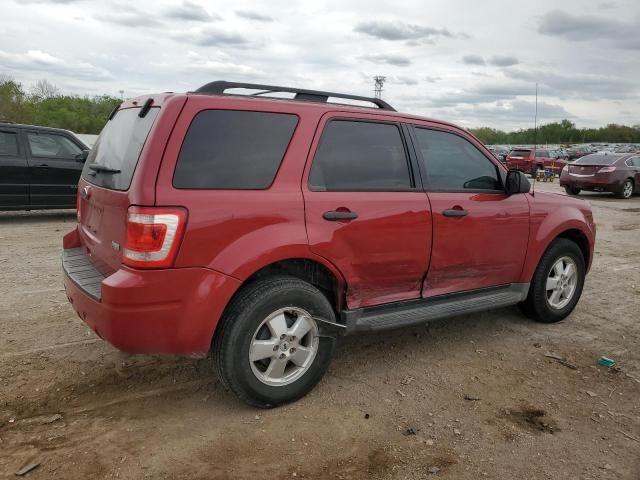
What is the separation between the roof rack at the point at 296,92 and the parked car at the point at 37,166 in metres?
7.49

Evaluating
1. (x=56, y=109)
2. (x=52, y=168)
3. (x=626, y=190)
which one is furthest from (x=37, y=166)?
(x=56, y=109)

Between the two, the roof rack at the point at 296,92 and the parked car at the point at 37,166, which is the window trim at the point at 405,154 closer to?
the roof rack at the point at 296,92

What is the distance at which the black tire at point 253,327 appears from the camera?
306 centimetres

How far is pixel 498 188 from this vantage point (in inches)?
173

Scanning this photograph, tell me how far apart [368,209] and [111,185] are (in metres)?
1.55

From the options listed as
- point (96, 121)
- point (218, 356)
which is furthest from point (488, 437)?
point (96, 121)

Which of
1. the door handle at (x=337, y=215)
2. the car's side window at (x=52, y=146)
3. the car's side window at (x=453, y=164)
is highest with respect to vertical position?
the car's side window at (x=52, y=146)

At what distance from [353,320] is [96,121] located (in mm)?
55899

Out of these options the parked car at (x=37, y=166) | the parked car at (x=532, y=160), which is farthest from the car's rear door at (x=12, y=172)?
the parked car at (x=532, y=160)

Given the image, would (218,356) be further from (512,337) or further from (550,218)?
(550,218)

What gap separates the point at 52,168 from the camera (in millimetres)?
9875

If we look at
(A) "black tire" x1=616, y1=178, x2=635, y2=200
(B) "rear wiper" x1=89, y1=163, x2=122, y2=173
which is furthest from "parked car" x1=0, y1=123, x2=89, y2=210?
(A) "black tire" x1=616, y1=178, x2=635, y2=200

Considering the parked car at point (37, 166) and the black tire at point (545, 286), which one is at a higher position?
the parked car at point (37, 166)

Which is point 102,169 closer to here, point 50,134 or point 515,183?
point 515,183
